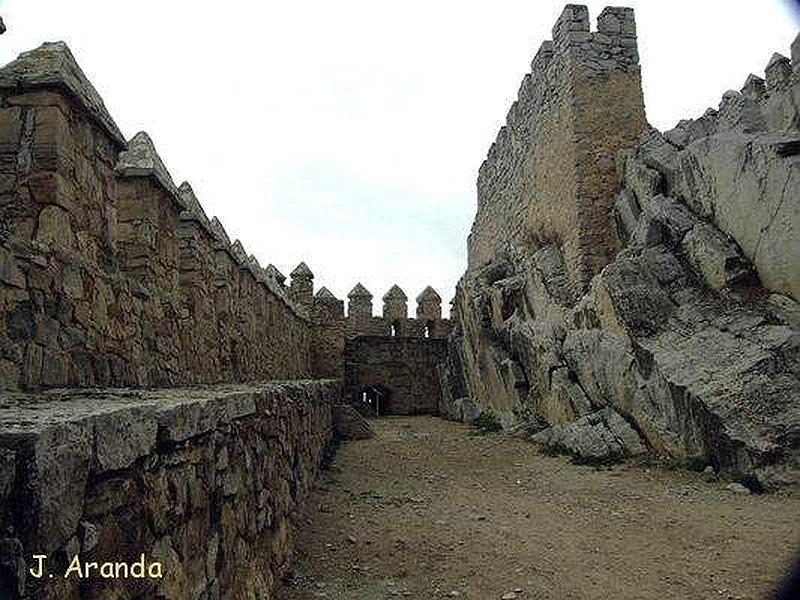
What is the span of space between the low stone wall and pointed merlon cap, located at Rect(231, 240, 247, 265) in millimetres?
3671

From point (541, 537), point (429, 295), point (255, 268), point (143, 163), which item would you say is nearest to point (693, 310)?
point (541, 537)

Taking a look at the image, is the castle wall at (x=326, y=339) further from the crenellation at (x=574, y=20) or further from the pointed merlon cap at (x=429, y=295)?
the crenellation at (x=574, y=20)

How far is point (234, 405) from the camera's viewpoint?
3391mm

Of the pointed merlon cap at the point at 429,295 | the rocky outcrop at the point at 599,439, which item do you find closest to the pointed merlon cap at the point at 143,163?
the rocky outcrop at the point at 599,439

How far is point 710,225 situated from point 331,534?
7529 mm

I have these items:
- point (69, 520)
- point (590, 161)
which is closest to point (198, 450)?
point (69, 520)

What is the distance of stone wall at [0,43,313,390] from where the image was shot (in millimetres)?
3092

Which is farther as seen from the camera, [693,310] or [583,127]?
[583,127]

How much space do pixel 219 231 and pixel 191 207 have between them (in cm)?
118

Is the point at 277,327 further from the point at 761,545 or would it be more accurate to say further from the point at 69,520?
the point at 69,520

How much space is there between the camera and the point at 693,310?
8.95 m

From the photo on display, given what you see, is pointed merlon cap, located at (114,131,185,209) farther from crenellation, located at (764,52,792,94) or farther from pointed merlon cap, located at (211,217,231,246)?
crenellation, located at (764,52,792,94)

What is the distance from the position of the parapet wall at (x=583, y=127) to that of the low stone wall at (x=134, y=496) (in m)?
9.47

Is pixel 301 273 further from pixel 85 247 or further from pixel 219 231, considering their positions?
pixel 85 247
